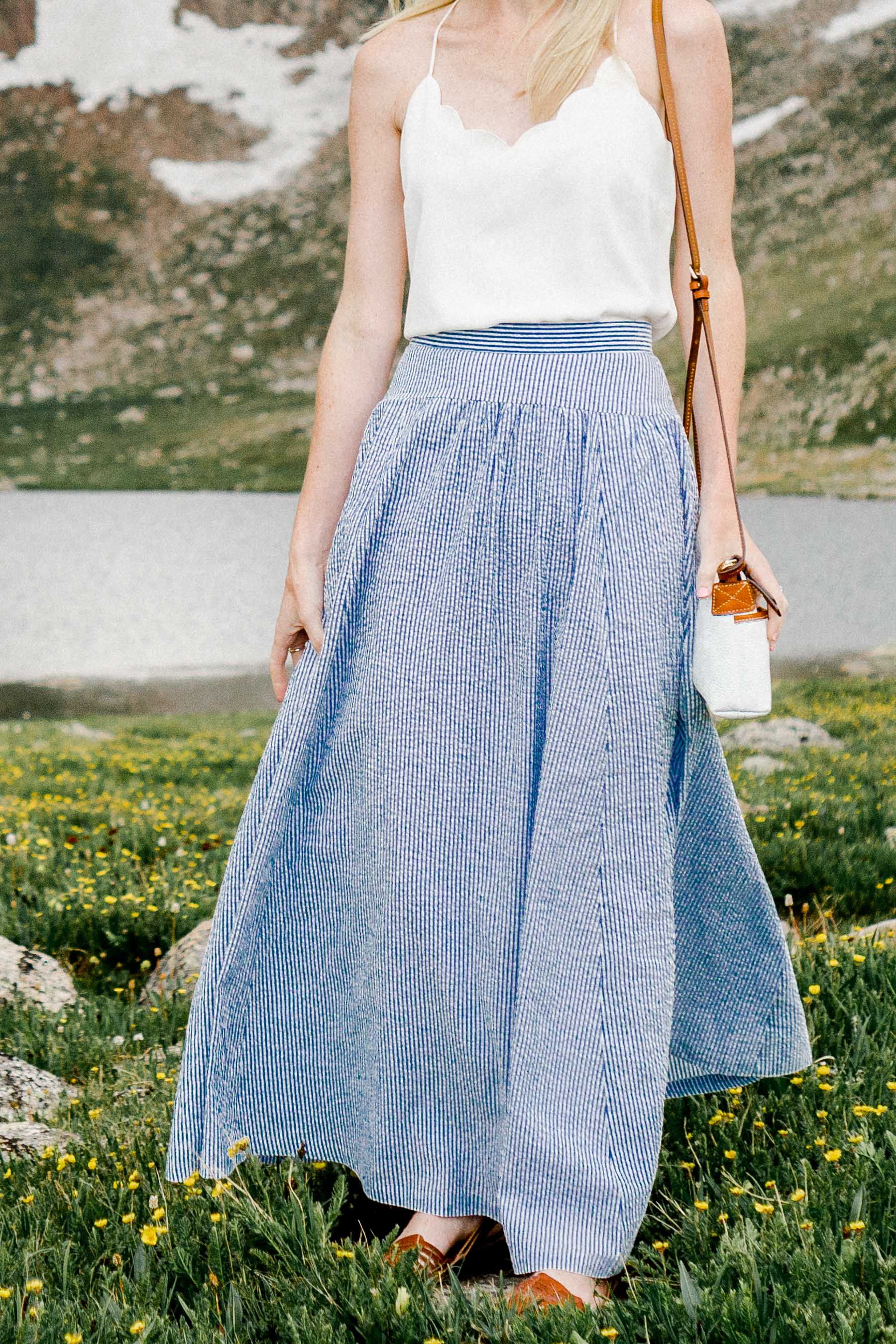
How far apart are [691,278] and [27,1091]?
1.91 m

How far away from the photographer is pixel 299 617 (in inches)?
82.6

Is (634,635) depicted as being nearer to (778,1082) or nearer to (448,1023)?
(448,1023)

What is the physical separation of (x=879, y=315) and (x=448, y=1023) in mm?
9878

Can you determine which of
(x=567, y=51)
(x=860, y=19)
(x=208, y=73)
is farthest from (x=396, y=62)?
(x=208, y=73)

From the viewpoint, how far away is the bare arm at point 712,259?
185 centimetres

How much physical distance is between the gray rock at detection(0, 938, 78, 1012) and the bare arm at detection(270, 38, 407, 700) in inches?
58.0

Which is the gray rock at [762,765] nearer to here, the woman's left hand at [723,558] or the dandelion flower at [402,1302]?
the woman's left hand at [723,558]

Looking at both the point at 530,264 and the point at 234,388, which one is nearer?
the point at 530,264

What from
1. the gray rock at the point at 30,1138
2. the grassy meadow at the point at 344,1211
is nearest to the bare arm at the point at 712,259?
the grassy meadow at the point at 344,1211

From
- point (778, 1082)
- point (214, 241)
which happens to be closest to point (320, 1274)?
point (778, 1082)

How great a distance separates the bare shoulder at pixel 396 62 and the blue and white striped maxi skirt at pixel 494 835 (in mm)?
379

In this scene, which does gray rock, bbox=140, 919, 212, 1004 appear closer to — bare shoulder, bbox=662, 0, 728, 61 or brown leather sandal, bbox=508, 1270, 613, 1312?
brown leather sandal, bbox=508, 1270, 613, 1312

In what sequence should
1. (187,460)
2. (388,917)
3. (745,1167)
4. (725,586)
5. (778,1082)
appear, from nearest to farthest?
1. (725,586)
2. (388,917)
3. (745,1167)
4. (778,1082)
5. (187,460)

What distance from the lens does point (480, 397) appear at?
1.91 m
